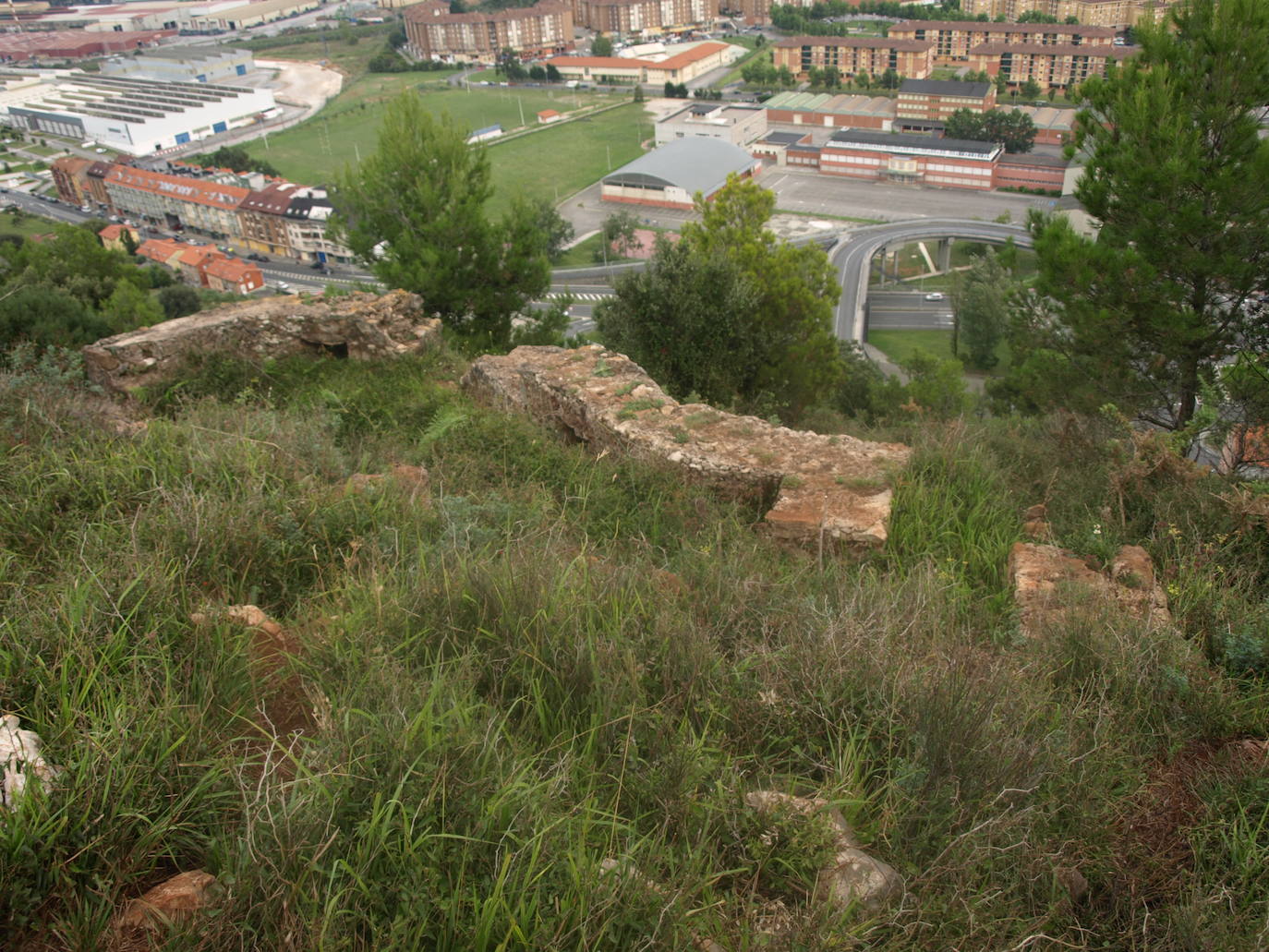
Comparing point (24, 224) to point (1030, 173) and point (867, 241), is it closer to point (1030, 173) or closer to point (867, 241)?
point (867, 241)

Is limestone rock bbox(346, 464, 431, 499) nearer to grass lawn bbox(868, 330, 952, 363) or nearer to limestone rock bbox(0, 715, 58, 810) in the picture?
limestone rock bbox(0, 715, 58, 810)

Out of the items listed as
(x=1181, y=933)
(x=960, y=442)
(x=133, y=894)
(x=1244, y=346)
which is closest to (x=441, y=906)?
(x=133, y=894)

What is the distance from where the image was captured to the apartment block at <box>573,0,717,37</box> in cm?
10425

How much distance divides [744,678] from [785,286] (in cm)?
1290

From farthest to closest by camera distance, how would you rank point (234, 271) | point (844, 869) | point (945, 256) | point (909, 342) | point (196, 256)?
point (945, 256) < point (196, 256) < point (234, 271) < point (909, 342) < point (844, 869)

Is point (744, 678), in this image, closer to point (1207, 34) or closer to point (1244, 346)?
point (1244, 346)

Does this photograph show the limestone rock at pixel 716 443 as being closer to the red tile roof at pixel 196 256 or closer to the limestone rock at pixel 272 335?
the limestone rock at pixel 272 335

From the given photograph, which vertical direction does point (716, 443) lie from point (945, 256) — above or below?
above

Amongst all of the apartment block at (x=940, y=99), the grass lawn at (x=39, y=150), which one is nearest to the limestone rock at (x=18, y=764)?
the apartment block at (x=940, y=99)

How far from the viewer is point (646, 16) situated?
343 ft

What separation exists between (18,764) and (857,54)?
8289 centimetres

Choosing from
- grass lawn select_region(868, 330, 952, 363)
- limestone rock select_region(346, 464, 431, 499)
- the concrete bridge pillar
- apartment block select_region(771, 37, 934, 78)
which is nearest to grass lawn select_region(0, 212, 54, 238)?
grass lawn select_region(868, 330, 952, 363)

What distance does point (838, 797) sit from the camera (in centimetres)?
264

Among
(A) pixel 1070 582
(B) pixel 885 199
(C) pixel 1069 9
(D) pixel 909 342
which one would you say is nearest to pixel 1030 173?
(B) pixel 885 199
